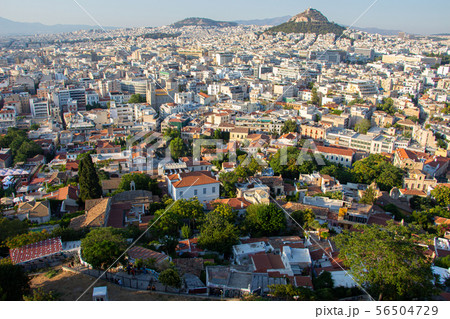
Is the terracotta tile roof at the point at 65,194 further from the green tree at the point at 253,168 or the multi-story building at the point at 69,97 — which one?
the multi-story building at the point at 69,97

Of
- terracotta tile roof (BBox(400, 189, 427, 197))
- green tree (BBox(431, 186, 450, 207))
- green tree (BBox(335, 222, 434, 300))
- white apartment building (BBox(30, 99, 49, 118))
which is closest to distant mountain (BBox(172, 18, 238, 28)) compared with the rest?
white apartment building (BBox(30, 99, 49, 118))

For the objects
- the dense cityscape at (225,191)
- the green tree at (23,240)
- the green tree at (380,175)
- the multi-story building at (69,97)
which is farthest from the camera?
the multi-story building at (69,97)

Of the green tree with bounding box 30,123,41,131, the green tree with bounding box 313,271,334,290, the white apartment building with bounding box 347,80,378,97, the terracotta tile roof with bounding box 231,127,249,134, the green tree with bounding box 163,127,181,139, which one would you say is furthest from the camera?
the white apartment building with bounding box 347,80,378,97

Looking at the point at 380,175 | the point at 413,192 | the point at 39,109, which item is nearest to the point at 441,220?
the point at 413,192

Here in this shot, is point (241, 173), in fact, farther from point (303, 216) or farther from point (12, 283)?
point (12, 283)

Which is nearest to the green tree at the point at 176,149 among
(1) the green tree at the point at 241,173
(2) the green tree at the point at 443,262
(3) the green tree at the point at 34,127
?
(1) the green tree at the point at 241,173

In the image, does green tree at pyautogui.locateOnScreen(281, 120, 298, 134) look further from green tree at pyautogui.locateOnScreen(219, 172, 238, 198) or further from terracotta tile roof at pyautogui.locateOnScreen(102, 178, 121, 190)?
terracotta tile roof at pyautogui.locateOnScreen(102, 178, 121, 190)

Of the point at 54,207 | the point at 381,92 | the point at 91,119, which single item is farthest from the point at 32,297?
the point at 381,92
